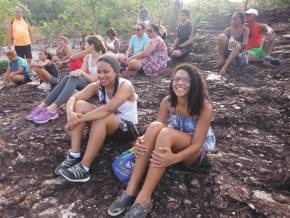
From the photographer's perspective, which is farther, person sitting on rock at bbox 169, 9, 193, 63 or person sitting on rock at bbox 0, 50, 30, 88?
person sitting on rock at bbox 169, 9, 193, 63

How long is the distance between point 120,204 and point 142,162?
0.40 m

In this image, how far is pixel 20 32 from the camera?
346 inches

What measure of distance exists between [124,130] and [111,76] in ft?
1.95

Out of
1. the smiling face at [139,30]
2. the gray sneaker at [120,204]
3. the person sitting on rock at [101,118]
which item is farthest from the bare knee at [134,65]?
the gray sneaker at [120,204]

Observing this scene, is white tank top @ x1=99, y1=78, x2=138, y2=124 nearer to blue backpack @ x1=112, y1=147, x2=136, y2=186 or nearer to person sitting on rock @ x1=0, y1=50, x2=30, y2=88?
blue backpack @ x1=112, y1=147, x2=136, y2=186

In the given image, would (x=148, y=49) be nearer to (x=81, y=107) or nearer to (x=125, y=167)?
(x=81, y=107)

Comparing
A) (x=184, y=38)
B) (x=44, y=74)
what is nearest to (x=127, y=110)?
(x=44, y=74)

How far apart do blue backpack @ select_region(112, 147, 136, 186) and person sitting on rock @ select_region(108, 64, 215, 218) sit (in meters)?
0.19

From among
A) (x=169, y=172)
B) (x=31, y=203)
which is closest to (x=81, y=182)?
(x=31, y=203)

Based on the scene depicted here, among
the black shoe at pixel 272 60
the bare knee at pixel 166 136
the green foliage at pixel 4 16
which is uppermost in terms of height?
the bare knee at pixel 166 136

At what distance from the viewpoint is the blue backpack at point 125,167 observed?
11.0ft

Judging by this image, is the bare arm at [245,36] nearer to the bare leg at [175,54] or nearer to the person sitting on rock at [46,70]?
the bare leg at [175,54]

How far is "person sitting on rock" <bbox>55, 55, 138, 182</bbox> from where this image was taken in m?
3.46

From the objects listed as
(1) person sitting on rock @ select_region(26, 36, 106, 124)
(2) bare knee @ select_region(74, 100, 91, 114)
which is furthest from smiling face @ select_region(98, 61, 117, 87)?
(1) person sitting on rock @ select_region(26, 36, 106, 124)
